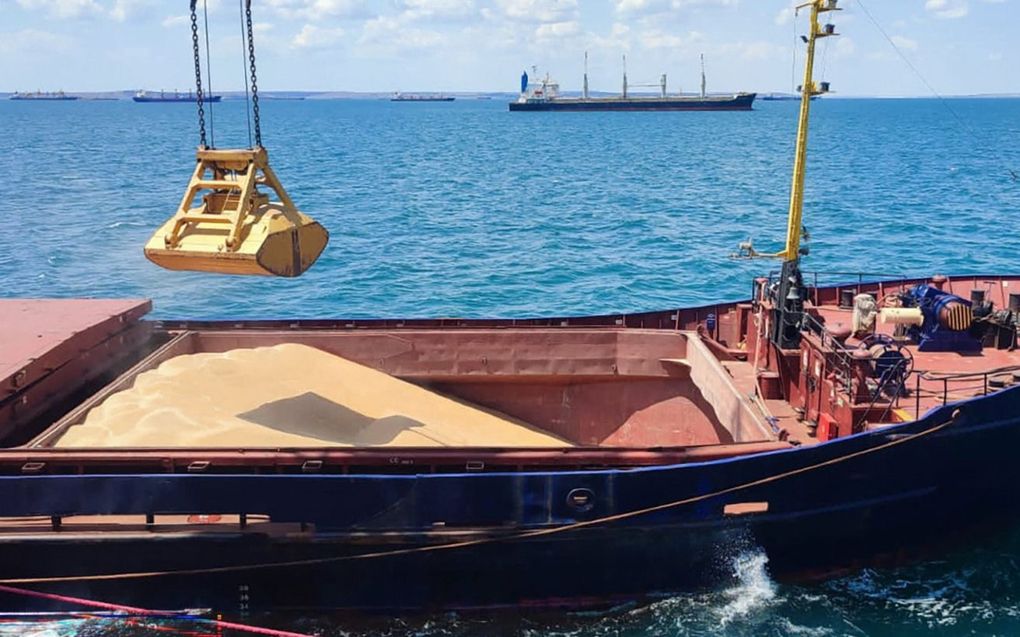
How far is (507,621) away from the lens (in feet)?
36.9

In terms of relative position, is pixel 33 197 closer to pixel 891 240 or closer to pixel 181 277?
pixel 181 277

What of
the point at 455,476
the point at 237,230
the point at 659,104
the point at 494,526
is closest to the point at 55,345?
the point at 237,230

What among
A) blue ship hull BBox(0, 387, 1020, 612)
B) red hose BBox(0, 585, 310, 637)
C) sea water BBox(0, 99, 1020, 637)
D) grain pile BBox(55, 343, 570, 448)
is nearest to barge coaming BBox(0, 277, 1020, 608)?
blue ship hull BBox(0, 387, 1020, 612)

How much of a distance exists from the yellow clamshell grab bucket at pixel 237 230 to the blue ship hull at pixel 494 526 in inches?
101

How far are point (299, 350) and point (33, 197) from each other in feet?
167

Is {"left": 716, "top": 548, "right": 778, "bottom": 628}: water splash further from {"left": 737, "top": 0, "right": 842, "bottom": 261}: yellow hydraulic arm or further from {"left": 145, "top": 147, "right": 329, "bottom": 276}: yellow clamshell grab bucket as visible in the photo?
{"left": 145, "top": 147, "right": 329, "bottom": 276}: yellow clamshell grab bucket

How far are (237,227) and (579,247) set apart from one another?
1193 inches

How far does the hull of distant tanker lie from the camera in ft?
609

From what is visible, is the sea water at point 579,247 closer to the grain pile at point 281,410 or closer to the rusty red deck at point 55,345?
the grain pile at point 281,410

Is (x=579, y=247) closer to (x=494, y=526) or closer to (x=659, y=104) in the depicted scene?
(x=494, y=526)

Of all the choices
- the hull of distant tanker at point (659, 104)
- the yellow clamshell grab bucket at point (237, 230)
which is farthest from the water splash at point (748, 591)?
the hull of distant tanker at point (659, 104)

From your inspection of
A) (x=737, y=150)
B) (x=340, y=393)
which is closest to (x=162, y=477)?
(x=340, y=393)

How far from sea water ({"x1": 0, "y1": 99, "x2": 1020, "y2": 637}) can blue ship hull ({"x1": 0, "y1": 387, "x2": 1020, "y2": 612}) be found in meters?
0.41

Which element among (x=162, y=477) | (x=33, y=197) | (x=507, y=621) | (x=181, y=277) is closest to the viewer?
(x=162, y=477)
